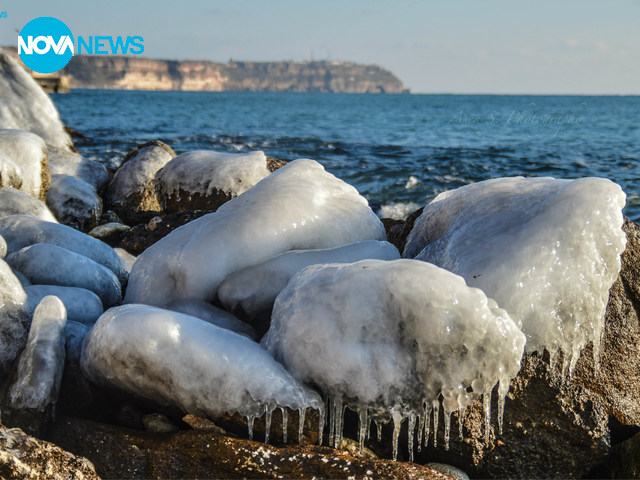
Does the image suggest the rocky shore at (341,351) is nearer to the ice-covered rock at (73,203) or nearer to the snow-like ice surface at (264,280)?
the snow-like ice surface at (264,280)

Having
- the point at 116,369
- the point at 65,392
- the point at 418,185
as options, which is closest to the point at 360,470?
the point at 116,369

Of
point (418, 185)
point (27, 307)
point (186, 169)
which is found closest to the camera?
point (27, 307)

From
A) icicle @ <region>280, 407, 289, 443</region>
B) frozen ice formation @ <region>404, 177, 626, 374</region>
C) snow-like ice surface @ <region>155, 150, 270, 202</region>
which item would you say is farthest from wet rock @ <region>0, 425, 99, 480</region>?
snow-like ice surface @ <region>155, 150, 270, 202</region>

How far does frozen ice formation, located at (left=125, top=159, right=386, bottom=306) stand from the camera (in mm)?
3371

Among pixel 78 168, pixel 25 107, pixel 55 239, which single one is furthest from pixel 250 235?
pixel 25 107

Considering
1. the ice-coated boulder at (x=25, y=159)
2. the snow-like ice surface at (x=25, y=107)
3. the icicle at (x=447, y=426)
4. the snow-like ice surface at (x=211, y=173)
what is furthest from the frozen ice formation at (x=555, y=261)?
the snow-like ice surface at (x=25, y=107)

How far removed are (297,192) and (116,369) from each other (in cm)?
147

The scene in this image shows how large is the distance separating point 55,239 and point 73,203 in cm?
306

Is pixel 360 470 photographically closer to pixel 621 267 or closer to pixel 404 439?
pixel 404 439

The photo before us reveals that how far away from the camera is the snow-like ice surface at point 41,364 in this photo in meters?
2.63

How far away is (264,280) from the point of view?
328cm

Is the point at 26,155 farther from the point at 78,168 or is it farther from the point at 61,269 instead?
the point at 61,269

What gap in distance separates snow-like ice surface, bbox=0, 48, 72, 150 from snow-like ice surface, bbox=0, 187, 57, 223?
3979mm

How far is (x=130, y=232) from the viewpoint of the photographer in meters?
5.47
